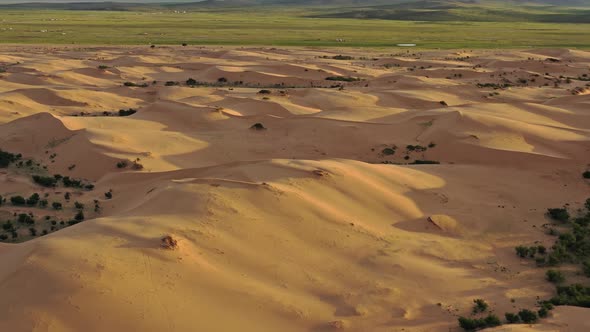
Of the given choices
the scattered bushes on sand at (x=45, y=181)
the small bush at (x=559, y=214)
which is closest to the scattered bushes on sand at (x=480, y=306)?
the small bush at (x=559, y=214)

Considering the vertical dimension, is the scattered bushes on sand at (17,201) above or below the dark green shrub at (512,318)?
above

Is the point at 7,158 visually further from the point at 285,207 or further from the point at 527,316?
the point at 527,316

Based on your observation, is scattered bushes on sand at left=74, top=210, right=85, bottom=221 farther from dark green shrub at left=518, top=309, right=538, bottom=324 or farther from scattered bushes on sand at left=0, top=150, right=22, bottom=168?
dark green shrub at left=518, top=309, right=538, bottom=324

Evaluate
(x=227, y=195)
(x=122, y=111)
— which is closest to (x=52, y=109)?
(x=122, y=111)

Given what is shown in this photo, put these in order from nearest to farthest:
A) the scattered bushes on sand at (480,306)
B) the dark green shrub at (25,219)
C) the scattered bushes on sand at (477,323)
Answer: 1. the scattered bushes on sand at (477,323)
2. the scattered bushes on sand at (480,306)
3. the dark green shrub at (25,219)

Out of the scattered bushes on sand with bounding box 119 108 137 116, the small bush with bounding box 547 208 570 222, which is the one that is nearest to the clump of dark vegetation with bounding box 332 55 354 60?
the scattered bushes on sand with bounding box 119 108 137 116

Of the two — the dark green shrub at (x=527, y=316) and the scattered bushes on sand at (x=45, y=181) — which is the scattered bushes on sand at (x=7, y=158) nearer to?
the scattered bushes on sand at (x=45, y=181)

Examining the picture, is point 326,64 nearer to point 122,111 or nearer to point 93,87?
point 93,87
